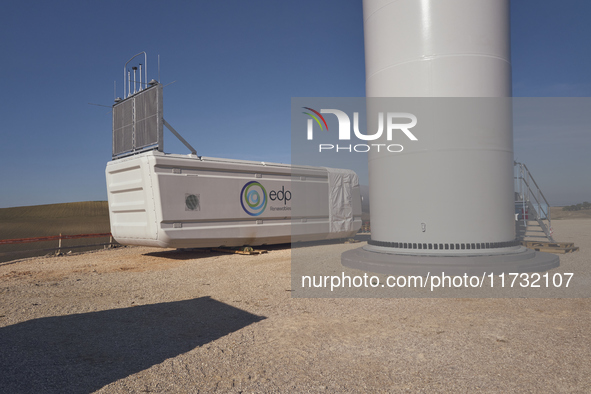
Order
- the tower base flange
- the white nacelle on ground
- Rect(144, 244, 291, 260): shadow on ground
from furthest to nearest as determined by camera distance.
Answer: Rect(144, 244, 291, 260): shadow on ground → the white nacelle on ground → the tower base flange

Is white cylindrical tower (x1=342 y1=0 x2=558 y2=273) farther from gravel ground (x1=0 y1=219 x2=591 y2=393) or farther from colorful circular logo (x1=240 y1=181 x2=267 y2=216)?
colorful circular logo (x1=240 y1=181 x2=267 y2=216)

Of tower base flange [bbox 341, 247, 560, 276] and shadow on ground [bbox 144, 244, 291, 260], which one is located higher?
tower base flange [bbox 341, 247, 560, 276]

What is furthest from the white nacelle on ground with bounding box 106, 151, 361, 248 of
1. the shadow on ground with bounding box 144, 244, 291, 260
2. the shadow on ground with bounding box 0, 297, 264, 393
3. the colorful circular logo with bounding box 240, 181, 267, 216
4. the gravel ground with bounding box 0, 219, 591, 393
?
the shadow on ground with bounding box 0, 297, 264, 393

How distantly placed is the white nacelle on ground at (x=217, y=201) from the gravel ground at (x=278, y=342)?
3.34 m

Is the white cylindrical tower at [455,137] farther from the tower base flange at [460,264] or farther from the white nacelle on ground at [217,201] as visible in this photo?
the white nacelle on ground at [217,201]

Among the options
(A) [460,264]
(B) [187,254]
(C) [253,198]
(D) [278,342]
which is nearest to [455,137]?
(A) [460,264]

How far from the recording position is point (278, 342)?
376 cm

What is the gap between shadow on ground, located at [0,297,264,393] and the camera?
118 inches

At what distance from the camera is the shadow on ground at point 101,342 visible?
3000 mm

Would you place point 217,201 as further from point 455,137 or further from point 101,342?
point 101,342

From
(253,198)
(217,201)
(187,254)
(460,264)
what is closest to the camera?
(460,264)

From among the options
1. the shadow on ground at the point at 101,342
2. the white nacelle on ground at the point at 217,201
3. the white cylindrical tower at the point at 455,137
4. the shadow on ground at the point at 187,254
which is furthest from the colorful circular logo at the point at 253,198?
the shadow on ground at the point at 101,342

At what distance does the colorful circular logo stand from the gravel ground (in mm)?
4700

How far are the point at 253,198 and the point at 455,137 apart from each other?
19.4 feet
